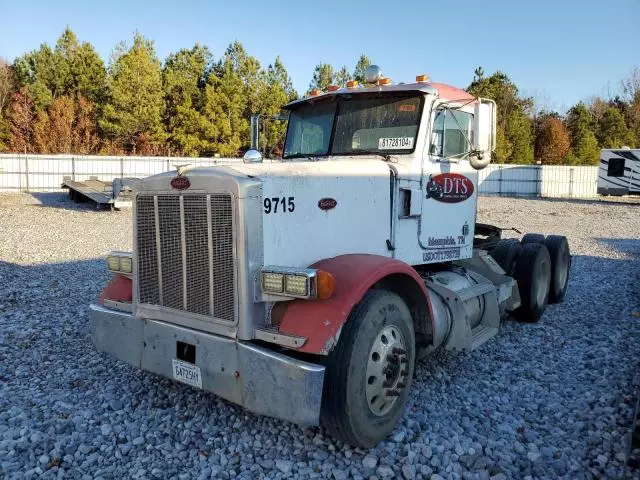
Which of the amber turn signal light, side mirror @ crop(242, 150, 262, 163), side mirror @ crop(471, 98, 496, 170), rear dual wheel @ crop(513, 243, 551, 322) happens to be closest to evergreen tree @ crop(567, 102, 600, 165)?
rear dual wheel @ crop(513, 243, 551, 322)

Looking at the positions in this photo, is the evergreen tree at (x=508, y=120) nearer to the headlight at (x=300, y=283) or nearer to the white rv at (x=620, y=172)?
the white rv at (x=620, y=172)

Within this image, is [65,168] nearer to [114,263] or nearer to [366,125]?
[114,263]

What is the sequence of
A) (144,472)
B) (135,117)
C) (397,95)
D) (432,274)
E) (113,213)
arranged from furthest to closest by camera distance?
1. (135,117)
2. (113,213)
3. (432,274)
4. (397,95)
5. (144,472)

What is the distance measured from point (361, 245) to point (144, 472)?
7.27ft

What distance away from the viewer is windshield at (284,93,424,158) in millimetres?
4742

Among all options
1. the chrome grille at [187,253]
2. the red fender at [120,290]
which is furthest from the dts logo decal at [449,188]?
the red fender at [120,290]

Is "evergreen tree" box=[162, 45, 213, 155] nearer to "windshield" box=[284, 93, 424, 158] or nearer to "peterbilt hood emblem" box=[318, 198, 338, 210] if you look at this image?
"windshield" box=[284, 93, 424, 158]

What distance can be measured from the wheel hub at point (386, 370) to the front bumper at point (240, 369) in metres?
0.56

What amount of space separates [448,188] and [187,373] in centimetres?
313

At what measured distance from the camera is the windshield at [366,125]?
15.6ft

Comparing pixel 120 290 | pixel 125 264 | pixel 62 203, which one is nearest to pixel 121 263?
pixel 125 264

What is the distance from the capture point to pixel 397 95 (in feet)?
15.6

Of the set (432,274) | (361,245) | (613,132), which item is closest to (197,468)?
(361,245)

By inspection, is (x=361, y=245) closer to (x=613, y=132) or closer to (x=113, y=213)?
(x=113, y=213)
